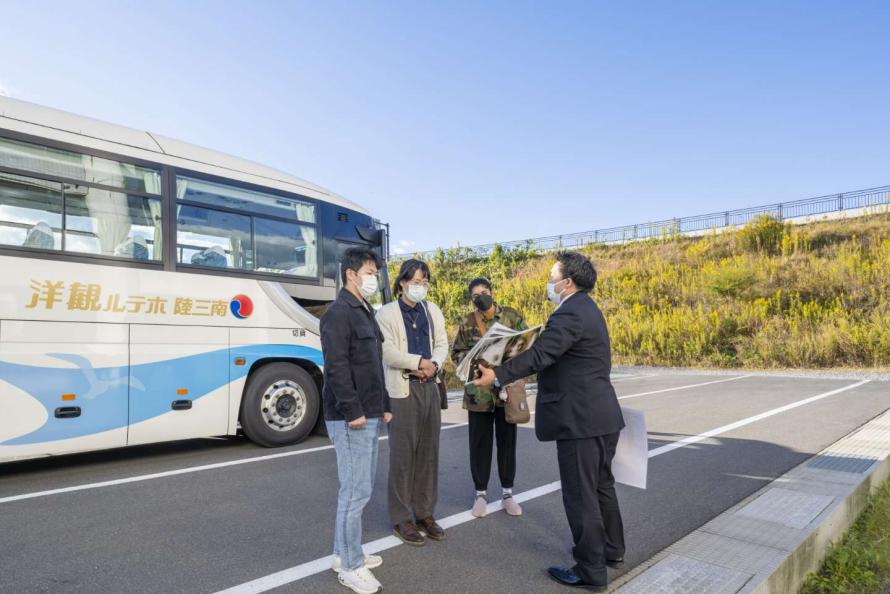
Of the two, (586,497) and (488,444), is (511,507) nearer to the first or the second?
(488,444)

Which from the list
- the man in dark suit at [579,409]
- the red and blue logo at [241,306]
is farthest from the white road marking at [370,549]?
the red and blue logo at [241,306]

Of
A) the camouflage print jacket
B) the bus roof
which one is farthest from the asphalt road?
the bus roof

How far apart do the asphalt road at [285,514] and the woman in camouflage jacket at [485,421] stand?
227 millimetres

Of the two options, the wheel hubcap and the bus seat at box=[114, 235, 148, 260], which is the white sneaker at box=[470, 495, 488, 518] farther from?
the bus seat at box=[114, 235, 148, 260]

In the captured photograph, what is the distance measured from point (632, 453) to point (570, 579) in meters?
0.89

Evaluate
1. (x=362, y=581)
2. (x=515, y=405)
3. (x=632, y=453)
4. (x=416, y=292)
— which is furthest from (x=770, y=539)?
(x=416, y=292)

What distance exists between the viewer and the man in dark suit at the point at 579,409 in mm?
3215

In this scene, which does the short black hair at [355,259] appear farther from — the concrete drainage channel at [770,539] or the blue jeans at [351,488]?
the concrete drainage channel at [770,539]

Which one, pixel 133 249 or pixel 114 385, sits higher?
pixel 133 249

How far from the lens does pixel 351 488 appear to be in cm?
325

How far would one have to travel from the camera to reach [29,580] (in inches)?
135

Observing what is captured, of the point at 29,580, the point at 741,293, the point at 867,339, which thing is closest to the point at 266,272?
the point at 29,580

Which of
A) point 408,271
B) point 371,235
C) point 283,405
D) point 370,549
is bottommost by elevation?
point 370,549

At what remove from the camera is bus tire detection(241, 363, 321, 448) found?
7062 mm
